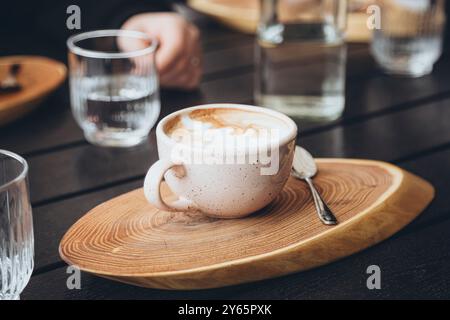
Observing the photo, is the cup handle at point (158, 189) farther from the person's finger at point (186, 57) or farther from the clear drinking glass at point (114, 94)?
the person's finger at point (186, 57)

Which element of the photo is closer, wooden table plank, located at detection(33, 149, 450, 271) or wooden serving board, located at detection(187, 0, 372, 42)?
wooden table plank, located at detection(33, 149, 450, 271)

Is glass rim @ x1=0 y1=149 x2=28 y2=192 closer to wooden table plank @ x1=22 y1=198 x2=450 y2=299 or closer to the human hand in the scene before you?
wooden table plank @ x1=22 y1=198 x2=450 y2=299

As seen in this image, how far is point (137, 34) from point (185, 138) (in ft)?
1.23

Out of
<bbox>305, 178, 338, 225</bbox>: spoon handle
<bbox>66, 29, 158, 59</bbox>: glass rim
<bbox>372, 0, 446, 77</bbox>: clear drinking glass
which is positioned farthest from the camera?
<bbox>372, 0, 446, 77</bbox>: clear drinking glass

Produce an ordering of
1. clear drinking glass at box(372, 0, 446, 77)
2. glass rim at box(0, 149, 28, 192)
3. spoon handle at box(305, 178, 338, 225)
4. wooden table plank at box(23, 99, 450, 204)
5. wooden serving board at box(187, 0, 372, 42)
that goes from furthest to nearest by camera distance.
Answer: wooden serving board at box(187, 0, 372, 42) < clear drinking glass at box(372, 0, 446, 77) < wooden table plank at box(23, 99, 450, 204) < spoon handle at box(305, 178, 338, 225) < glass rim at box(0, 149, 28, 192)

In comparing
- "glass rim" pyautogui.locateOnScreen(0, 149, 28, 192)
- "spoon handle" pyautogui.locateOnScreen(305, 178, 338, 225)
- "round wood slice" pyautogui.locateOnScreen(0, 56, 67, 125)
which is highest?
"glass rim" pyautogui.locateOnScreen(0, 149, 28, 192)

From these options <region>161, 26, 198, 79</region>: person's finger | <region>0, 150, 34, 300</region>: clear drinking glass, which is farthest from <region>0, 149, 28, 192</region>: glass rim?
<region>161, 26, 198, 79</region>: person's finger

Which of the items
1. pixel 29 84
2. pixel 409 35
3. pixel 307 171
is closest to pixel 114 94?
pixel 29 84

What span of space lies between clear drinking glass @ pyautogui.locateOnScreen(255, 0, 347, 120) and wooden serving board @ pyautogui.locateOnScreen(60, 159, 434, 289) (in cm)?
33

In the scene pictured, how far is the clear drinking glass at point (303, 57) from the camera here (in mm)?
1037

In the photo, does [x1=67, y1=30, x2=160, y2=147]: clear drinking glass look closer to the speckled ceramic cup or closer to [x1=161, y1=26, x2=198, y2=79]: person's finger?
[x1=161, y1=26, x2=198, y2=79]: person's finger

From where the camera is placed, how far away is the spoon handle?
0.65 meters

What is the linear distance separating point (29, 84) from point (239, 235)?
54cm

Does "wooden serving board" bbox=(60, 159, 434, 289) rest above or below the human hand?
below
